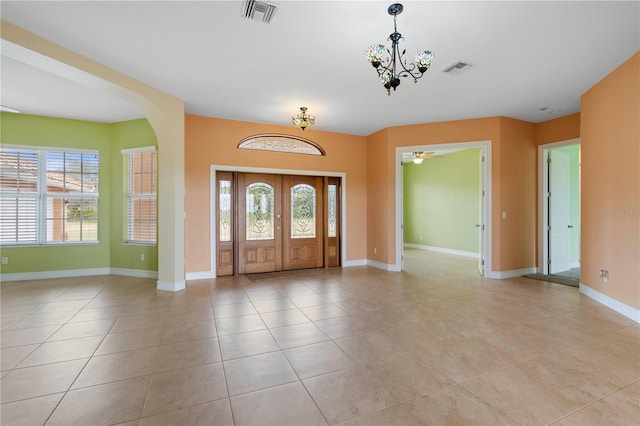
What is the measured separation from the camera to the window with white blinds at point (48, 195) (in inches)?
214

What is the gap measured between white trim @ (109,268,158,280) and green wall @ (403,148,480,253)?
7.74m

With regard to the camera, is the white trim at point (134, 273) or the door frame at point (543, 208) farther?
the door frame at point (543, 208)

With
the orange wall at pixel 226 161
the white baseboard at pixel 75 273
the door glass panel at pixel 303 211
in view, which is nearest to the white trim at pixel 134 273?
the white baseboard at pixel 75 273

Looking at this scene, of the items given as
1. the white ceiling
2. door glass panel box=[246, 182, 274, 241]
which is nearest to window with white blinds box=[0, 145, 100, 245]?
the white ceiling

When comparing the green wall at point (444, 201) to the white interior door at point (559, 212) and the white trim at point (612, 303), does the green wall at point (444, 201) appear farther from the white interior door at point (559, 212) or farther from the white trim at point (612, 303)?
the white trim at point (612, 303)

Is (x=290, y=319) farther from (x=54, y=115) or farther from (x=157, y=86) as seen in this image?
(x=54, y=115)

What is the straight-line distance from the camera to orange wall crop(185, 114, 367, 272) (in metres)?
5.44

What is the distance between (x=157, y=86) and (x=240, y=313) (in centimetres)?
338

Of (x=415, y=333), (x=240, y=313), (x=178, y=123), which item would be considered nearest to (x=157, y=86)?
(x=178, y=123)

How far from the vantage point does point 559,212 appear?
19.7 ft

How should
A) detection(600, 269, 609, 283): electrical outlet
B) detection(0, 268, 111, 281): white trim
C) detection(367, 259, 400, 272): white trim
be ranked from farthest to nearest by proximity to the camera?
detection(367, 259, 400, 272): white trim → detection(0, 268, 111, 281): white trim → detection(600, 269, 609, 283): electrical outlet

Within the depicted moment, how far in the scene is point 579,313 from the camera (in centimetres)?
366

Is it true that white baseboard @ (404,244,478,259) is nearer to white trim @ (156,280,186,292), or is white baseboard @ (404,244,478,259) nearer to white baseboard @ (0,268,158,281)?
white trim @ (156,280,186,292)

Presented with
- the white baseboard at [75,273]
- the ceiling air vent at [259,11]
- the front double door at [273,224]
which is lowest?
the white baseboard at [75,273]
